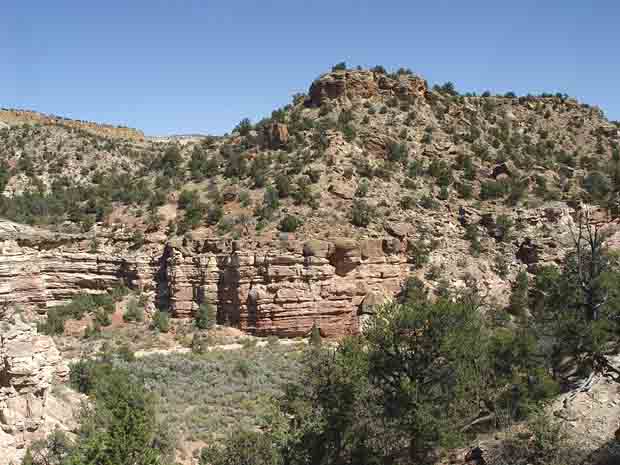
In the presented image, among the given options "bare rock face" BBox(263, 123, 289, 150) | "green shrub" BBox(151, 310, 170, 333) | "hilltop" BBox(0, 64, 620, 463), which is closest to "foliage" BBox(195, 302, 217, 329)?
"hilltop" BBox(0, 64, 620, 463)

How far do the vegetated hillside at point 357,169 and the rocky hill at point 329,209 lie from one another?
0.41 ft

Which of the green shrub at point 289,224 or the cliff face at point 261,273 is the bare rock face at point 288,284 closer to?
the cliff face at point 261,273

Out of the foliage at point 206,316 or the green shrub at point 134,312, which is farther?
the green shrub at point 134,312

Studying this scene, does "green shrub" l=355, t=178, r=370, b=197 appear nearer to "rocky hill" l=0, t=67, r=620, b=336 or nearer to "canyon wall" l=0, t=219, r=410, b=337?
"rocky hill" l=0, t=67, r=620, b=336

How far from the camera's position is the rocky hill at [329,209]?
28219mm

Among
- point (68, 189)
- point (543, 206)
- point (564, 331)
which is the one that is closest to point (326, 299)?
point (564, 331)

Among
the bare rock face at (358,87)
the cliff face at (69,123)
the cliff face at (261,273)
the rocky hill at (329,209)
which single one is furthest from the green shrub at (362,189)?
the cliff face at (69,123)

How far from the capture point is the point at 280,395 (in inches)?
846

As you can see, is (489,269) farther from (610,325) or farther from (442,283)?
(610,325)

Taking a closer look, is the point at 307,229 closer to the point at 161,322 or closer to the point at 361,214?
Answer: the point at 361,214

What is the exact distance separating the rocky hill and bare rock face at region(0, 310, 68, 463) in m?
13.7

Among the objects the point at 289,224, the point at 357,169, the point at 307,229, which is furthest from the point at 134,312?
the point at 357,169

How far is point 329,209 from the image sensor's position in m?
31.2

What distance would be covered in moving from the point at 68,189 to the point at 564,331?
3751cm
